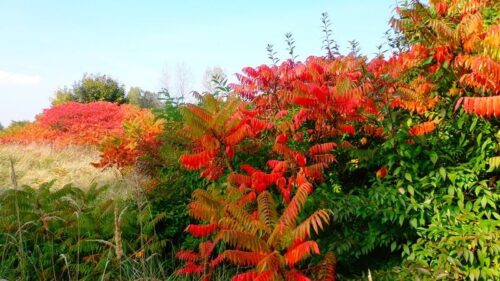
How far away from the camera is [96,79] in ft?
76.4

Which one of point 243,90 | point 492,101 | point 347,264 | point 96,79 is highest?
point 96,79

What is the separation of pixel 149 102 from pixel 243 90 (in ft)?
93.5

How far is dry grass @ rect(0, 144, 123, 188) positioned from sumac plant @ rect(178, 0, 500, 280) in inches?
201

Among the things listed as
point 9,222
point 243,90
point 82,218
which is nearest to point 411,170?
point 243,90

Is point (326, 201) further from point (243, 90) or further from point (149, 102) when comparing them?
point (149, 102)

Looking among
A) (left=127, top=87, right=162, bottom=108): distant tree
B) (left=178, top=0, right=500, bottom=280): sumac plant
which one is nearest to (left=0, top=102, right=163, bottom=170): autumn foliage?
(left=178, top=0, right=500, bottom=280): sumac plant

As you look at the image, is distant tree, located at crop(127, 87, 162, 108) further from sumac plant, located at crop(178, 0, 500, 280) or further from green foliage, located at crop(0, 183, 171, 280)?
sumac plant, located at crop(178, 0, 500, 280)

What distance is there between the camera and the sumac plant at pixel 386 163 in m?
2.80

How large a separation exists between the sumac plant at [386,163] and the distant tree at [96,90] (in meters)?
20.8

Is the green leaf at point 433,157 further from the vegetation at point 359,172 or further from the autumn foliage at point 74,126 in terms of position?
the autumn foliage at point 74,126

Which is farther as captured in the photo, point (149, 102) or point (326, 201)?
point (149, 102)

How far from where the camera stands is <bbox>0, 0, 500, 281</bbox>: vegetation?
9.21 feet

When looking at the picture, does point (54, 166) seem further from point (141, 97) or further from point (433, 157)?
point (141, 97)

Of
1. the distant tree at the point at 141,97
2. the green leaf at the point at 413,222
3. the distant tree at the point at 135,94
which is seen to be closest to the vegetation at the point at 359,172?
the green leaf at the point at 413,222
